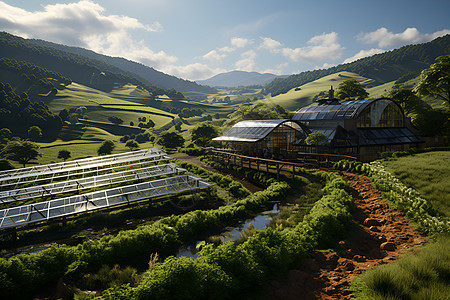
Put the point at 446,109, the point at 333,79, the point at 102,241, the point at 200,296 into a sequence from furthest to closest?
the point at 333,79 < the point at 446,109 < the point at 102,241 < the point at 200,296

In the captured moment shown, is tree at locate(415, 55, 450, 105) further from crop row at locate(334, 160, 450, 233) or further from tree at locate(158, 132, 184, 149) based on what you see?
tree at locate(158, 132, 184, 149)

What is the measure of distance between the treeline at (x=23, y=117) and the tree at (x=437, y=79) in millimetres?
109166

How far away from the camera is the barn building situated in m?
30.7

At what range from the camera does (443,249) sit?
7668 mm

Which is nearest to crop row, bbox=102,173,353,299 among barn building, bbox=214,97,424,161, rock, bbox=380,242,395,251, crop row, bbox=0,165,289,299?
rock, bbox=380,242,395,251

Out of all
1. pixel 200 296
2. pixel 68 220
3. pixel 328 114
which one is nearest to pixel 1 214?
pixel 68 220

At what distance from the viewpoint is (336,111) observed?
33.9 metres

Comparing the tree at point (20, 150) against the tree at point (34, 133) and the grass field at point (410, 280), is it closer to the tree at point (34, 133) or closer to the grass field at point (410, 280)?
the tree at point (34, 133)

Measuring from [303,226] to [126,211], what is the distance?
12.9 meters

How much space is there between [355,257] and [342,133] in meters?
25.5

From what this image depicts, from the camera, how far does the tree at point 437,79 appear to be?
35.5 metres

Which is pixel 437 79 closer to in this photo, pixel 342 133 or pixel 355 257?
pixel 342 133

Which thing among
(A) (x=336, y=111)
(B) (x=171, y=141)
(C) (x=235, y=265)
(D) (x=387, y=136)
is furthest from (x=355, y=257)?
(B) (x=171, y=141)

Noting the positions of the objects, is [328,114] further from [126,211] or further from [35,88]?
[35,88]
